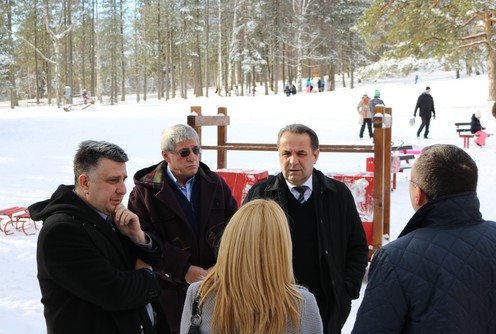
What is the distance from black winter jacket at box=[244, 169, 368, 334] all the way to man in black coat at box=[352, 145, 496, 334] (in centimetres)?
103

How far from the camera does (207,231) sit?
133 inches

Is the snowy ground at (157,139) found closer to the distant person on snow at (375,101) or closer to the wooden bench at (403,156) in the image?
the wooden bench at (403,156)

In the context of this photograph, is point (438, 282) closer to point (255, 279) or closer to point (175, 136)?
point (255, 279)

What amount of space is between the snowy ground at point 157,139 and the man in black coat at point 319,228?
5.41 ft

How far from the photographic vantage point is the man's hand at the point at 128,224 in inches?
101

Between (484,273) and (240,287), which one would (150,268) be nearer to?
(240,287)

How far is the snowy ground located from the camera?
6.43m

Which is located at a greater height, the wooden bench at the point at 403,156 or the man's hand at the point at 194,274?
the wooden bench at the point at 403,156

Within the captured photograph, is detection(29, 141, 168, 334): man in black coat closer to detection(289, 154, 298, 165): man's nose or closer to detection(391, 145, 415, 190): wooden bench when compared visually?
detection(289, 154, 298, 165): man's nose

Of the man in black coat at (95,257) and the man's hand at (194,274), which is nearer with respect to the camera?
the man in black coat at (95,257)

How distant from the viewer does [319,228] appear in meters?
3.04

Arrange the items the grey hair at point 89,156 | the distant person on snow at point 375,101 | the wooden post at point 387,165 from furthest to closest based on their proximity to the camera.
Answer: the distant person on snow at point 375,101 < the wooden post at point 387,165 < the grey hair at point 89,156

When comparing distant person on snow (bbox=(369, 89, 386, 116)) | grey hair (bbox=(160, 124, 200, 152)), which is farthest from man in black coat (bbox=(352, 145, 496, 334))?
distant person on snow (bbox=(369, 89, 386, 116))

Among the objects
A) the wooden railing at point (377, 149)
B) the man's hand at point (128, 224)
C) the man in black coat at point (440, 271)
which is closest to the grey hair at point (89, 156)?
the man's hand at point (128, 224)
